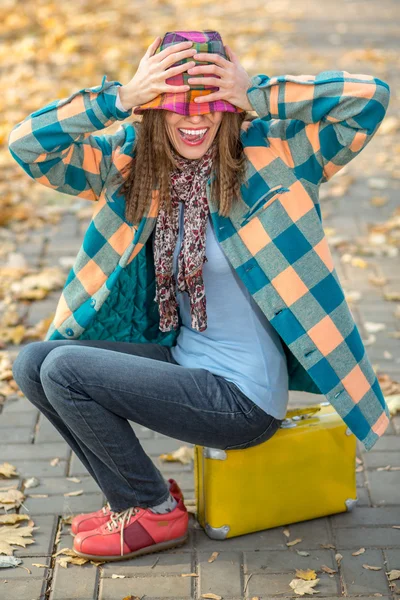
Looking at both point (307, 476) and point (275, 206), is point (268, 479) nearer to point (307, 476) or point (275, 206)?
point (307, 476)

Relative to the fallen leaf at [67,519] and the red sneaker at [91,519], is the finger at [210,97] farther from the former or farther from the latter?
the fallen leaf at [67,519]

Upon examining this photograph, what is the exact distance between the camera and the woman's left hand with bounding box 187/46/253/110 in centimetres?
277

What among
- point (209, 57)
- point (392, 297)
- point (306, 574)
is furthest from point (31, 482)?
point (392, 297)

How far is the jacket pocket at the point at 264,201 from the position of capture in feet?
9.46

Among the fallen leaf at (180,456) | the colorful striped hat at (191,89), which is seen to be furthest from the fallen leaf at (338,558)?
the colorful striped hat at (191,89)

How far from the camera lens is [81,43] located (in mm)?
10703

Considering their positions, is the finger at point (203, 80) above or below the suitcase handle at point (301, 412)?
above

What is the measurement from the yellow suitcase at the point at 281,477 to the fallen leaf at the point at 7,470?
72 centimetres

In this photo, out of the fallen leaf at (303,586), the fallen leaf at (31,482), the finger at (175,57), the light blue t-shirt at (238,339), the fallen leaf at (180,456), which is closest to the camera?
the finger at (175,57)

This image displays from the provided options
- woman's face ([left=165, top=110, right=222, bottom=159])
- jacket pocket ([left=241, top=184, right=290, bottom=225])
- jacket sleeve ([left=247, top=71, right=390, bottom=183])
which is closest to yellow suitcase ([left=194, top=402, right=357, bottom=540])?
jacket pocket ([left=241, top=184, right=290, bottom=225])

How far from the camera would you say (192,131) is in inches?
114

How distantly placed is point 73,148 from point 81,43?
8.12 metres

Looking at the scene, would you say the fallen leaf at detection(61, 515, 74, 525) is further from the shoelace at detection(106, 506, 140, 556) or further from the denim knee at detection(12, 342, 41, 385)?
the denim knee at detection(12, 342, 41, 385)

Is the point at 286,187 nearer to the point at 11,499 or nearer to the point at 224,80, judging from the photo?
the point at 224,80
